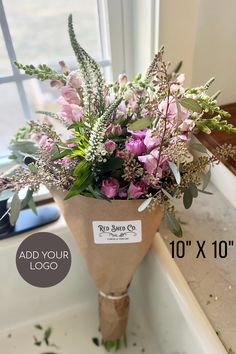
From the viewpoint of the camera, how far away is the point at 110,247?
2.39 feet

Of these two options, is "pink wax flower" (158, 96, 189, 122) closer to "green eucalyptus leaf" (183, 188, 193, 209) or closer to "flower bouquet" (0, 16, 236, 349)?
"flower bouquet" (0, 16, 236, 349)

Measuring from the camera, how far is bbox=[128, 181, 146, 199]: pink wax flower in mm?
607

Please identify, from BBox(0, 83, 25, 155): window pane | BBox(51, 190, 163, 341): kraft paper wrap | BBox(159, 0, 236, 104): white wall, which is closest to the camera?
BBox(51, 190, 163, 341): kraft paper wrap

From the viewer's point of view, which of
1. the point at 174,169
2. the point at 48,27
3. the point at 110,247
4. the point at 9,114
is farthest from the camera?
the point at 9,114

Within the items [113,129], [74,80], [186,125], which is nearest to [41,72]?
[74,80]

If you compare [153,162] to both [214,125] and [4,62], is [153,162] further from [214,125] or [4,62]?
[4,62]

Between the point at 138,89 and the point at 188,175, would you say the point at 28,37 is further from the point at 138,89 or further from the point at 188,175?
the point at 188,175

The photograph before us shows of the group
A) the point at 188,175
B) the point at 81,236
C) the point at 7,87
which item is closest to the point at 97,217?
the point at 81,236

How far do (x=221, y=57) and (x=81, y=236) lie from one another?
1.99 feet

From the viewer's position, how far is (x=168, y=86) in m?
0.53

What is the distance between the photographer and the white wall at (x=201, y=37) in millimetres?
855

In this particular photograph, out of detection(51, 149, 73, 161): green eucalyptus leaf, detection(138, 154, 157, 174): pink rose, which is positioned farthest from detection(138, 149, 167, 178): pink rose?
detection(51, 149, 73, 161): green eucalyptus leaf

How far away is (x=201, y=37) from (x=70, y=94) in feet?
1.54

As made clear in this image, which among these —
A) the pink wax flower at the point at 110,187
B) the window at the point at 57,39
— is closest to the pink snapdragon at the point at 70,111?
the pink wax flower at the point at 110,187
